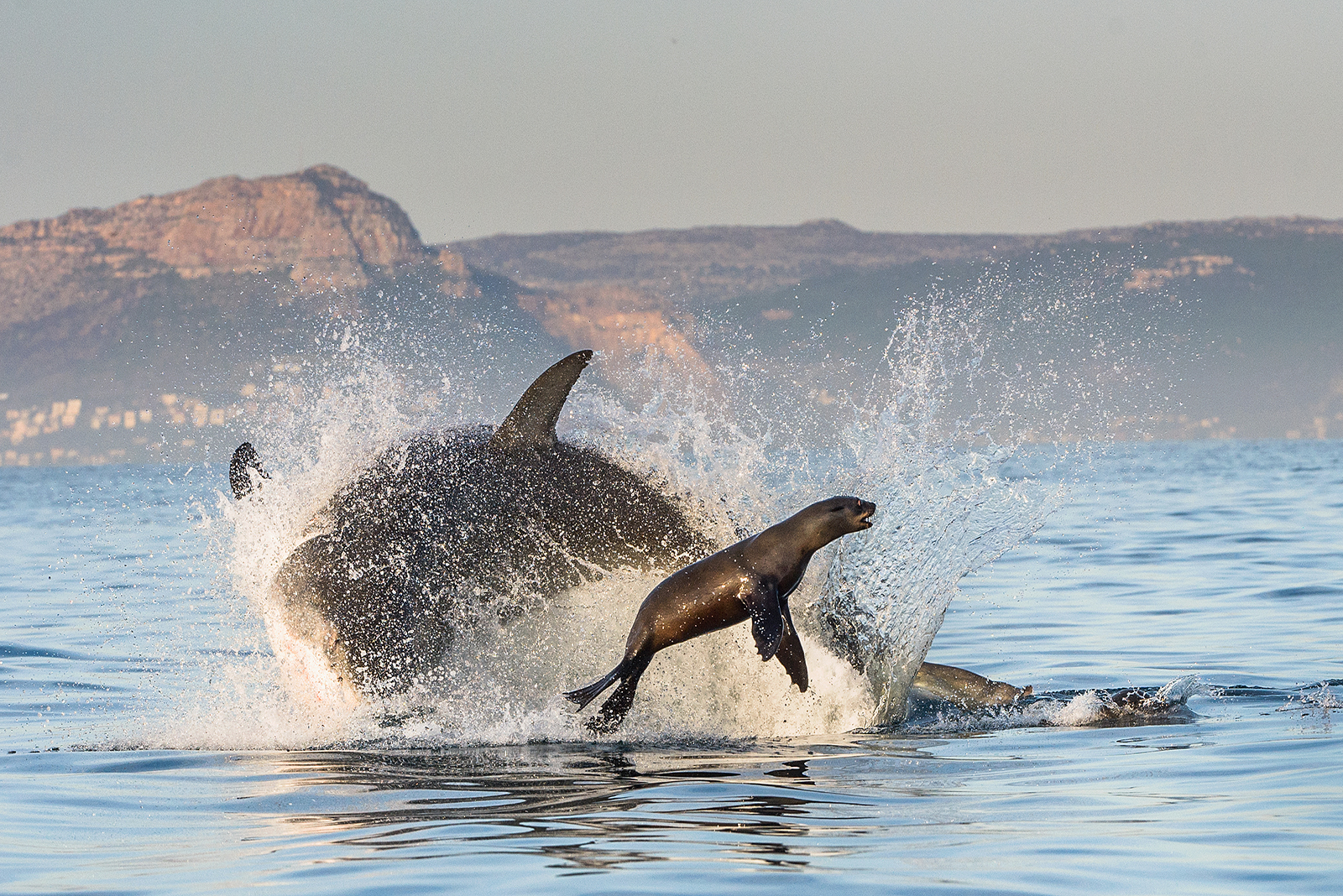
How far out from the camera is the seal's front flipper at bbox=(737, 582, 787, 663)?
9.38 m

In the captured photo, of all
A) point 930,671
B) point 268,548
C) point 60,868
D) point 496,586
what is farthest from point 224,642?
point 60,868

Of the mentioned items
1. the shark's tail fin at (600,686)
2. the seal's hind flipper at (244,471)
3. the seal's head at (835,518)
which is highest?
the seal's hind flipper at (244,471)

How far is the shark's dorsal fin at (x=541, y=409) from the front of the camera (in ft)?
37.1

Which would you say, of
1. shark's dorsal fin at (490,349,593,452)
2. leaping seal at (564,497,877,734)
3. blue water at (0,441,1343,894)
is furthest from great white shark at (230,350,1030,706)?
leaping seal at (564,497,877,734)

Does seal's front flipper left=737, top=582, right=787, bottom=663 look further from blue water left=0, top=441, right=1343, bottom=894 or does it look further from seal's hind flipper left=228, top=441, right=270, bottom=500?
seal's hind flipper left=228, top=441, right=270, bottom=500

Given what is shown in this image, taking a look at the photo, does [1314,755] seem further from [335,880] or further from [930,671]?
[335,880]

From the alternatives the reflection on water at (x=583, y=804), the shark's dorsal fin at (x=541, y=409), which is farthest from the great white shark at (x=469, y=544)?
the reflection on water at (x=583, y=804)

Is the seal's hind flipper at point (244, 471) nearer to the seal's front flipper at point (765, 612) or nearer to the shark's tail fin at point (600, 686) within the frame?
the shark's tail fin at point (600, 686)

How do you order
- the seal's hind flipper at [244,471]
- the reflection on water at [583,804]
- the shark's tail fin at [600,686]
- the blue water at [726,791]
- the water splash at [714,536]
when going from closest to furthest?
the blue water at [726,791] < the reflection on water at [583,804] < the shark's tail fin at [600,686] < the water splash at [714,536] < the seal's hind flipper at [244,471]

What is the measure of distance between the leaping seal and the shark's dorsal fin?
2.08 metres

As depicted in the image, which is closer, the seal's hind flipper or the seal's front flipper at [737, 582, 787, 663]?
the seal's front flipper at [737, 582, 787, 663]

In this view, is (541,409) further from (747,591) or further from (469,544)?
(747,591)

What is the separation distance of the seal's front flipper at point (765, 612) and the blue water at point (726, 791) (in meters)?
0.79

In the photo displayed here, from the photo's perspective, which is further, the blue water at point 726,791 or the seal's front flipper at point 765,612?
the seal's front flipper at point 765,612
